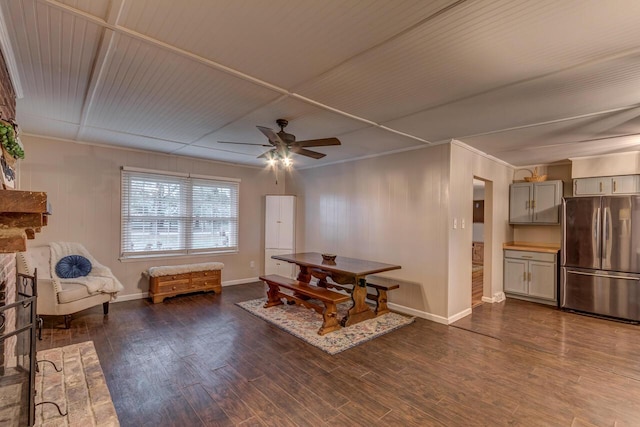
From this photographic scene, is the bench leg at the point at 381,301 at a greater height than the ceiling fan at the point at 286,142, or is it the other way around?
the ceiling fan at the point at 286,142

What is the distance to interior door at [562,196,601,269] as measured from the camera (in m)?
4.56

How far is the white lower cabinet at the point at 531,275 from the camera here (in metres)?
5.03

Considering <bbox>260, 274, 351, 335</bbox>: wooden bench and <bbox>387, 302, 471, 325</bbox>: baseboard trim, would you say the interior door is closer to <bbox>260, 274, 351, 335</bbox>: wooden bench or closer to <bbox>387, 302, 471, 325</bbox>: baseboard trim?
<bbox>387, 302, 471, 325</bbox>: baseboard trim

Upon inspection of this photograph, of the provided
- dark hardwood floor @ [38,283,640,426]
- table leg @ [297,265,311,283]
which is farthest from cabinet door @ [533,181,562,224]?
table leg @ [297,265,311,283]

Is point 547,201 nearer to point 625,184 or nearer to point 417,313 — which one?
point 625,184

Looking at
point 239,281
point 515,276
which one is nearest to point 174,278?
point 239,281

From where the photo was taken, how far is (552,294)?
5.02 metres

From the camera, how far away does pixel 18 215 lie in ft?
4.45

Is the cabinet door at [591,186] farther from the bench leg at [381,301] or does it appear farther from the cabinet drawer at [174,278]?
the cabinet drawer at [174,278]

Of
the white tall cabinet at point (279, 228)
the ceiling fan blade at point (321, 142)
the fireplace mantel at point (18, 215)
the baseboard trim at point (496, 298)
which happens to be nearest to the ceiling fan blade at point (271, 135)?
the ceiling fan blade at point (321, 142)

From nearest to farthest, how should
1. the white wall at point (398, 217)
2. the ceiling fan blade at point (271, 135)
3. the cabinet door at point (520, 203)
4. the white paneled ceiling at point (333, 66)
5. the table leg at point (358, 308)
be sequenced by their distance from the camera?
1. the white paneled ceiling at point (333, 66)
2. the ceiling fan blade at point (271, 135)
3. the table leg at point (358, 308)
4. the white wall at point (398, 217)
5. the cabinet door at point (520, 203)

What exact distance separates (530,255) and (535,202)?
3.21 feet

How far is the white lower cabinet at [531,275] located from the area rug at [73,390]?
5.93 metres


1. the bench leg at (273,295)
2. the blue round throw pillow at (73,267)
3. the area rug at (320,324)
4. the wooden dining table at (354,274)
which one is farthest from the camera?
the bench leg at (273,295)
